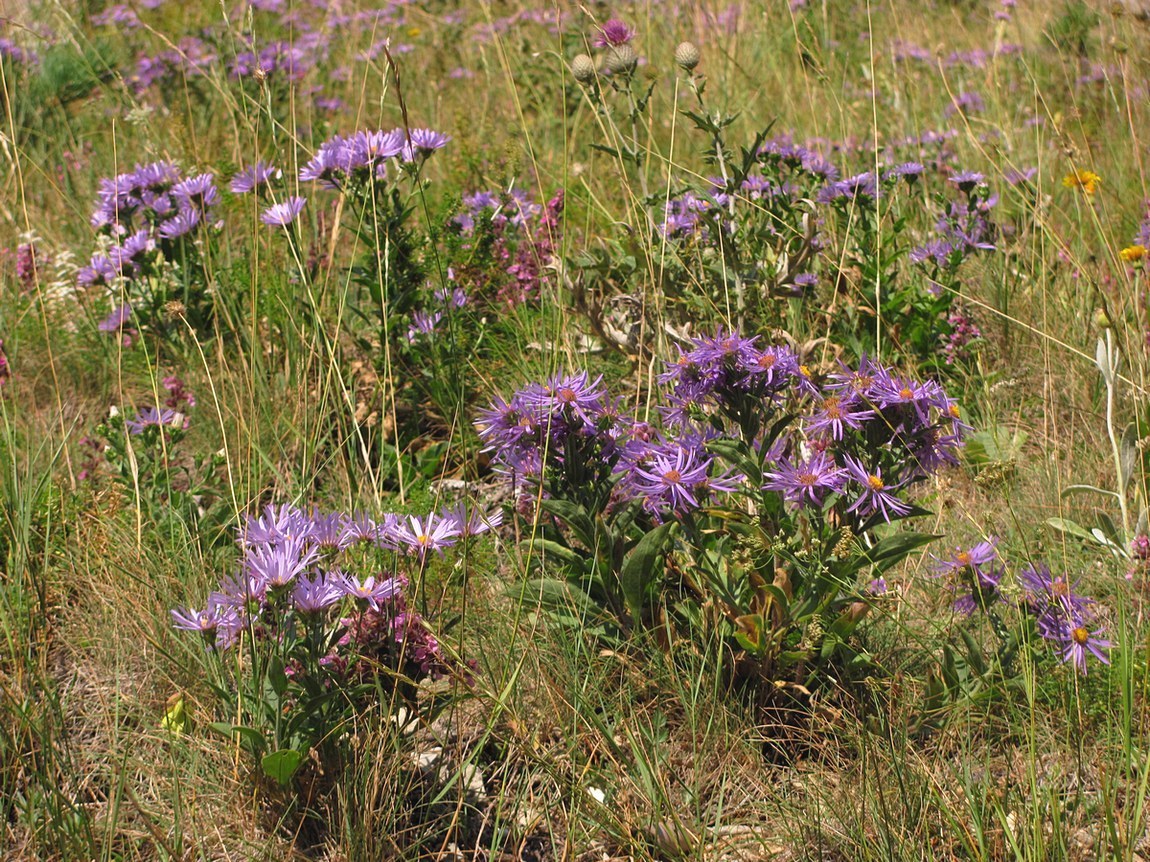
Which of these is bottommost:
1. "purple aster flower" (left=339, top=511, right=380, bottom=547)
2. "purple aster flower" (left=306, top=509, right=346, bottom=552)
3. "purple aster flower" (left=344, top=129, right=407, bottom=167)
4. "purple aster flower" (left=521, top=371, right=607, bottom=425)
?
"purple aster flower" (left=339, top=511, right=380, bottom=547)

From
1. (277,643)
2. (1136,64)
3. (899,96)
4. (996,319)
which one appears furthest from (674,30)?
(277,643)

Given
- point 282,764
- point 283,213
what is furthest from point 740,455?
point 283,213

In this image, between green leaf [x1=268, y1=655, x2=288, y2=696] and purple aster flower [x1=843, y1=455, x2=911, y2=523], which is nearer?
green leaf [x1=268, y1=655, x2=288, y2=696]

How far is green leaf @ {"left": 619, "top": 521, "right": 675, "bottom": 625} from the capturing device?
1.67m

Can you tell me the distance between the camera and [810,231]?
2.41m

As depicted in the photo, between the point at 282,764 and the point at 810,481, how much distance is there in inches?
34.0

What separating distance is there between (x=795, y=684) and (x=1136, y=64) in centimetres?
335

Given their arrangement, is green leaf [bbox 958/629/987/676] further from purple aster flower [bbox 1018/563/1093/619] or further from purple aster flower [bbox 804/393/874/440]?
purple aster flower [bbox 804/393/874/440]

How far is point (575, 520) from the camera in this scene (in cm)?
170

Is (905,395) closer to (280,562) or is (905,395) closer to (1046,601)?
(1046,601)

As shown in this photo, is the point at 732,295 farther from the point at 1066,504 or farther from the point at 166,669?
the point at 166,669

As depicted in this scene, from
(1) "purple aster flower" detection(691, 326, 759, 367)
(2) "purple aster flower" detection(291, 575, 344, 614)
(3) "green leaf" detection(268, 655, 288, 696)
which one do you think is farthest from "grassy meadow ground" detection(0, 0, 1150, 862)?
→ (1) "purple aster flower" detection(691, 326, 759, 367)

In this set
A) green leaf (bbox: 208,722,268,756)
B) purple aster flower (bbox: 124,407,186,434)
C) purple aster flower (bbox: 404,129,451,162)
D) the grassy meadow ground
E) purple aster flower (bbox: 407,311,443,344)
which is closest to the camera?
green leaf (bbox: 208,722,268,756)

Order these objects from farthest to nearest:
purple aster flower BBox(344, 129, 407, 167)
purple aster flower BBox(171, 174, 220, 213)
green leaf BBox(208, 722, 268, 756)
→ purple aster flower BBox(171, 174, 220, 213)
purple aster flower BBox(344, 129, 407, 167)
green leaf BBox(208, 722, 268, 756)
